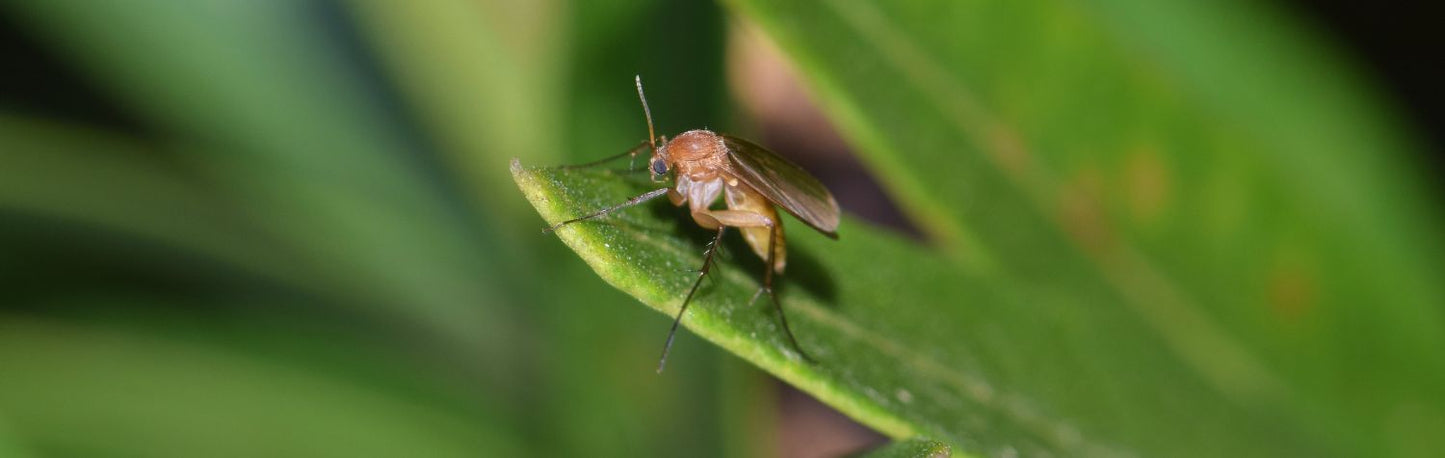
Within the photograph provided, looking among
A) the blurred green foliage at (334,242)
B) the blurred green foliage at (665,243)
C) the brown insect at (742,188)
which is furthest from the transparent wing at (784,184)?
the blurred green foliage at (334,242)

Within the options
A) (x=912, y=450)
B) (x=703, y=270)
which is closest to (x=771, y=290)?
(x=703, y=270)

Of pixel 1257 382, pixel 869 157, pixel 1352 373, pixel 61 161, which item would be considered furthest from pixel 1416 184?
pixel 61 161

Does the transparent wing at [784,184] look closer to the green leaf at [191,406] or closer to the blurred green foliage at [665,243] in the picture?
the blurred green foliage at [665,243]

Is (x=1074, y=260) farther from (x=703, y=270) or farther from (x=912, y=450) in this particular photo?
(x=912, y=450)

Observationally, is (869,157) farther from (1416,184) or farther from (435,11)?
(1416,184)

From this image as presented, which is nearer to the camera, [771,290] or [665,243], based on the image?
[665,243]

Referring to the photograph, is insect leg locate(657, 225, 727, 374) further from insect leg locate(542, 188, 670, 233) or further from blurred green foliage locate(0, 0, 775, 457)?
blurred green foliage locate(0, 0, 775, 457)
